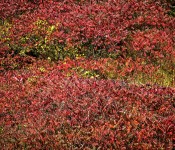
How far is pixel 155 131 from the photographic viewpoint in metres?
6.57

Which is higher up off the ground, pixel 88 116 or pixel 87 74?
pixel 88 116

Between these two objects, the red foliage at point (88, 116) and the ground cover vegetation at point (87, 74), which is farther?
the ground cover vegetation at point (87, 74)

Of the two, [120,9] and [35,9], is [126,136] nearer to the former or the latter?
[120,9]

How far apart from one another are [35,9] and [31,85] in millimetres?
7036

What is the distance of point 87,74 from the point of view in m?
10.5

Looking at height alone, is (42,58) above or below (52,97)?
below

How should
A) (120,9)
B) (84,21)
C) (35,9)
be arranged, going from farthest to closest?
(35,9)
(120,9)
(84,21)

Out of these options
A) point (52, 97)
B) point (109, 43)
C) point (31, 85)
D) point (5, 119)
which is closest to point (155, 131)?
point (52, 97)

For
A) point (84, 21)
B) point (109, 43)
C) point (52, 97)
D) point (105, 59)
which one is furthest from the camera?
point (84, 21)

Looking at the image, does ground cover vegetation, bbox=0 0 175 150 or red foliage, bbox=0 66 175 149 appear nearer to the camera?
red foliage, bbox=0 66 175 149

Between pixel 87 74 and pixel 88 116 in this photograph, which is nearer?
pixel 88 116

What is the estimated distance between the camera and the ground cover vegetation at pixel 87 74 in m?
6.80

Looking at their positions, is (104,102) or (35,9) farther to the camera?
(35,9)

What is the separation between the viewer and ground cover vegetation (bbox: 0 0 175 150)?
22.3 feet
